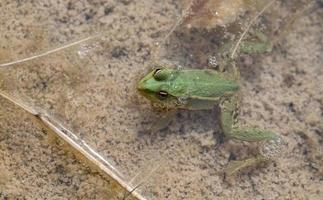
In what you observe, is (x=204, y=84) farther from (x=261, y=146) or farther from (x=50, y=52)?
(x=50, y=52)

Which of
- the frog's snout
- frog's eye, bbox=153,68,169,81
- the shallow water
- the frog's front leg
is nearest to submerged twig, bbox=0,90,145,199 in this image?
the shallow water

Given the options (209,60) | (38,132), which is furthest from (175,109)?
(38,132)

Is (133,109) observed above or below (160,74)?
below

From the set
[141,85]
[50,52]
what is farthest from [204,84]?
[50,52]

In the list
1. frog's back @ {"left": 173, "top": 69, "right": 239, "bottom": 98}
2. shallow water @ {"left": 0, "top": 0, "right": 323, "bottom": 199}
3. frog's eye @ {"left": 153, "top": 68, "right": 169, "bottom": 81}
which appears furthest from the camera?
frog's back @ {"left": 173, "top": 69, "right": 239, "bottom": 98}

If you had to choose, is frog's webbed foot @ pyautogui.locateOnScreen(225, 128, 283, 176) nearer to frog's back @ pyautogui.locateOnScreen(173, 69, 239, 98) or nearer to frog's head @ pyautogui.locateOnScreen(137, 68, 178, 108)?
frog's back @ pyautogui.locateOnScreen(173, 69, 239, 98)
